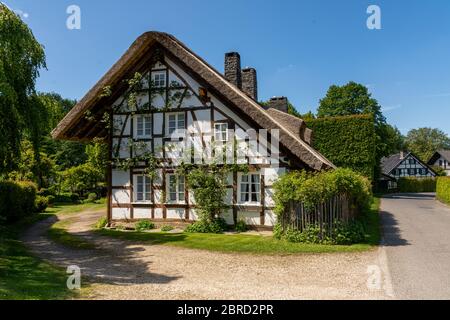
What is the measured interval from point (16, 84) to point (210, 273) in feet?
25.0

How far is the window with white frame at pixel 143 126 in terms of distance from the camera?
687 inches

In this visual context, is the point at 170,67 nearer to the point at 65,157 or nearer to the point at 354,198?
the point at 354,198

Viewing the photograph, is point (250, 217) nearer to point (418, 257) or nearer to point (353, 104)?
point (418, 257)

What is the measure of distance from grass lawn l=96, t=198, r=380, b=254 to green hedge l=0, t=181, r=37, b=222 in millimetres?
6335

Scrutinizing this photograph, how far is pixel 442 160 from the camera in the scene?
78000mm

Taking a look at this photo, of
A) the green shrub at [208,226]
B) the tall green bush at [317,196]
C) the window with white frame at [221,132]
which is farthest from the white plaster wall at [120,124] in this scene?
the tall green bush at [317,196]

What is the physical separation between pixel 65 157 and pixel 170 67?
33486 millimetres

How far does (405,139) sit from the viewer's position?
374 ft

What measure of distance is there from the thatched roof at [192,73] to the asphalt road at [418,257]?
12.5 feet

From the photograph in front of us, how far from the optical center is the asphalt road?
778cm

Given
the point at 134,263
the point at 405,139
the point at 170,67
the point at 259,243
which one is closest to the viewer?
the point at 134,263

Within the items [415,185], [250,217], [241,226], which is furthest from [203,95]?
[415,185]
